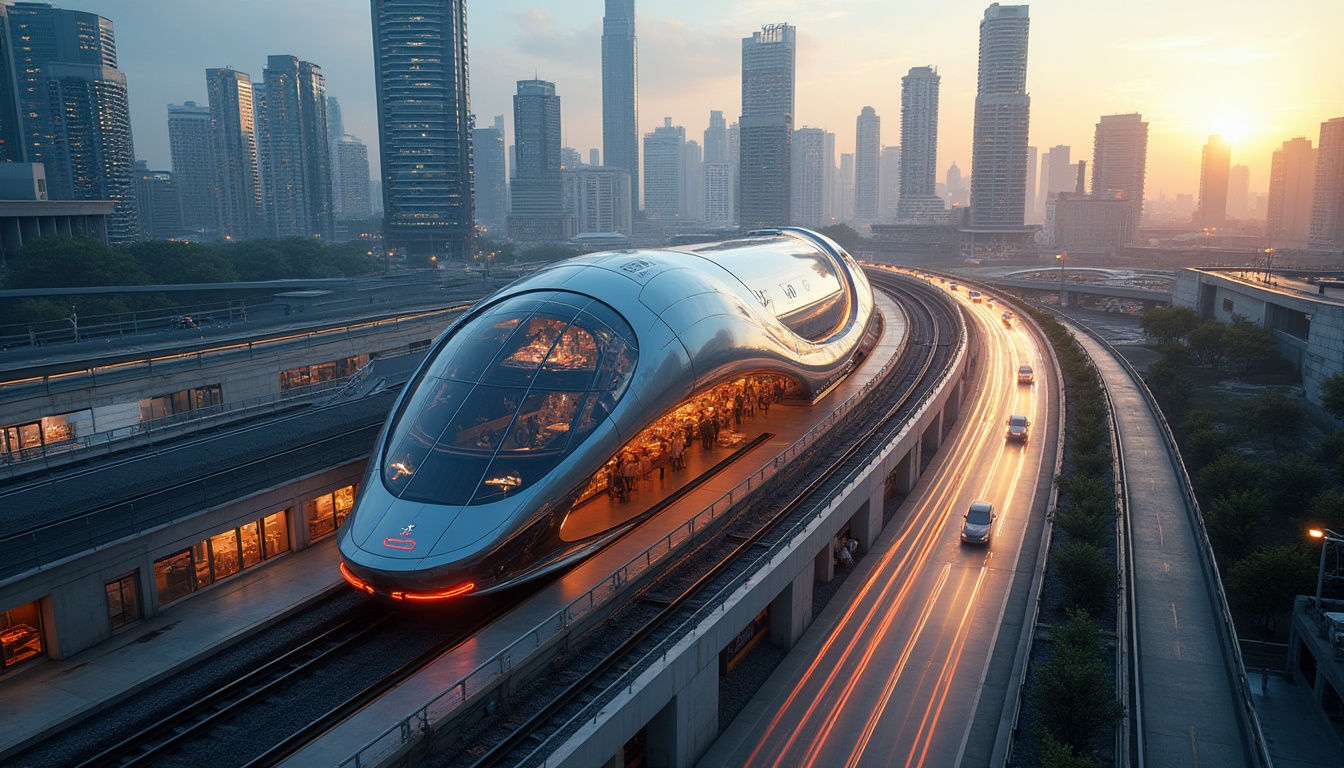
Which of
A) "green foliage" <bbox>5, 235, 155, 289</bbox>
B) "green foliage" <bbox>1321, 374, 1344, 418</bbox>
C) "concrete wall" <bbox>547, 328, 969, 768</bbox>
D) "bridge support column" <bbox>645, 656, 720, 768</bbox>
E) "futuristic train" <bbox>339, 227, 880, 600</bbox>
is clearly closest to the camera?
"concrete wall" <bbox>547, 328, 969, 768</bbox>

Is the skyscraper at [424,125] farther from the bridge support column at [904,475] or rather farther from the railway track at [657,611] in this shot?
the bridge support column at [904,475]

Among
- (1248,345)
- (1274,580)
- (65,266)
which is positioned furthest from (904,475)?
(65,266)

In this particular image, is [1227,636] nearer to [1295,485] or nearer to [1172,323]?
[1295,485]

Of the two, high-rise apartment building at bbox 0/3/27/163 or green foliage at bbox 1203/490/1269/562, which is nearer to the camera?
green foliage at bbox 1203/490/1269/562

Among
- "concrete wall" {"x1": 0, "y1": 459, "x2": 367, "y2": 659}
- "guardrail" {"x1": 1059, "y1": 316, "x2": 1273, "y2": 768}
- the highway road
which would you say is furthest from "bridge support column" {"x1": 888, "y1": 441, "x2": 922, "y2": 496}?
"concrete wall" {"x1": 0, "y1": 459, "x2": 367, "y2": 659}

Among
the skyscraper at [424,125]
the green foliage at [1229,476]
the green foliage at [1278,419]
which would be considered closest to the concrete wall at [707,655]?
the green foliage at [1229,476]

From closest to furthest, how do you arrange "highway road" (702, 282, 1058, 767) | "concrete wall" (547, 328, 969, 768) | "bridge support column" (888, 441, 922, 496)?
1. "concrete wall" (547, 328, 969, 768)
2. "highway road" (702, 282, 1058, 767)
3. "bridge support column" (888, 441, 922, 496)

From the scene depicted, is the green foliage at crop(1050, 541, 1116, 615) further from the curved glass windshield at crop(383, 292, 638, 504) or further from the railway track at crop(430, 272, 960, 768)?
the curved glass windshield at crop(383, 292, 638, 504)
